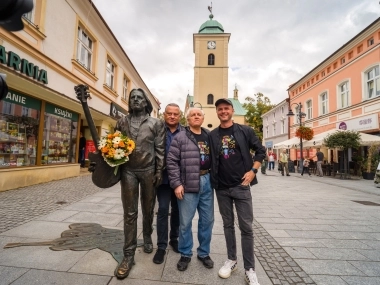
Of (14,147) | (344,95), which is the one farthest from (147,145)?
(344,95)

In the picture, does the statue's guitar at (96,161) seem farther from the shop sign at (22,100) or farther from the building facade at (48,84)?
the shop sign at (22,100)

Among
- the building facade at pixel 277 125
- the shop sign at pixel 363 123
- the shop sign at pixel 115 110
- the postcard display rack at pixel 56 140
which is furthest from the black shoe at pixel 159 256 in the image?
the building facade at pixel 277 125

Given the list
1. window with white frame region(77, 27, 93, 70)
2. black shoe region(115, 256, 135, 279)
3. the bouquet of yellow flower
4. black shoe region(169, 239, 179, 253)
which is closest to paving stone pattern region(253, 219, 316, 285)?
black shoe region(169, 239, 179, 253)

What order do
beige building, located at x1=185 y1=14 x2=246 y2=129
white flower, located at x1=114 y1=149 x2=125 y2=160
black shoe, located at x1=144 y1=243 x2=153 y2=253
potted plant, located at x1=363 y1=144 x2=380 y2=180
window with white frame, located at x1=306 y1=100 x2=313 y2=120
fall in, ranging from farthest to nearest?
beige building, located at x1=185 y1=14 x2=246 y2=129 → window with white frame, located at x1=306 y1=100 x2=313 y2=120 → potted plant, located at x1=363 y1=144 x2=380 y2=180 → black shoe, located at x1=144 y1=243 x2=153 y2=253 → white flower, located at x1=114 y1=149 x2=125 y2=160

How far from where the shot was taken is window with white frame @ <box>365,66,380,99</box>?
1381 centimetres

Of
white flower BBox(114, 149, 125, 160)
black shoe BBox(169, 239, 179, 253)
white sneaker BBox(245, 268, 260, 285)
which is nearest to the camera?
white sneaker BBox(245, 268, 260, 285)

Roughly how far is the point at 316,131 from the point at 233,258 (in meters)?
21.5

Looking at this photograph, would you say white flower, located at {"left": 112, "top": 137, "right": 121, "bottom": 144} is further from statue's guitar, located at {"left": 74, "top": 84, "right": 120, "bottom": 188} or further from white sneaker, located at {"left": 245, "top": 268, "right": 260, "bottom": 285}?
white sneaker, located at {"left": 245, "top": 268, "right": 260, "bottom": 285}

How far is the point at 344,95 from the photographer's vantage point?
17266 mm

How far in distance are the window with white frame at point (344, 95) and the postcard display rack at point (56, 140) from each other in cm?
1836

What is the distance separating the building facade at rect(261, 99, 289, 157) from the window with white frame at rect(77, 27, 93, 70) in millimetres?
24273

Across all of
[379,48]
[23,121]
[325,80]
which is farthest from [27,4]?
[325,80]

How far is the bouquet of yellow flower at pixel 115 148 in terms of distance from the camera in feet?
7.80

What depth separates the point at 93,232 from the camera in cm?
358
